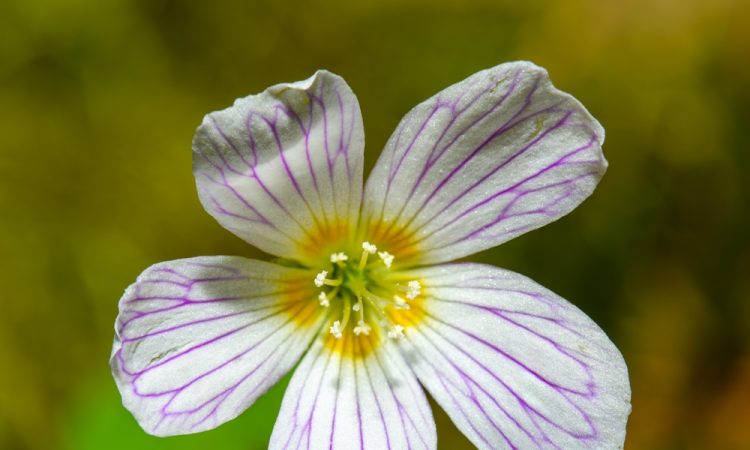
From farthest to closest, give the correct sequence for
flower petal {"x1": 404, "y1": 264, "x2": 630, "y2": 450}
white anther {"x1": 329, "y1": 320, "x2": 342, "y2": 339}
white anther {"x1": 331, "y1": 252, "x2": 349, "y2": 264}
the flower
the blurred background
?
the blurred background < white anther {"x1": 331, "y1": 252, "x2": 349, "y2": 264} < white anther {"x1": 329, "y1": 320, "x2": 342, "y2": 339} < flower petal {"x1": 404, "y1": 264, "x2": 630, "y2": 450} < the flower

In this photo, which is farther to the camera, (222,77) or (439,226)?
(222,77)

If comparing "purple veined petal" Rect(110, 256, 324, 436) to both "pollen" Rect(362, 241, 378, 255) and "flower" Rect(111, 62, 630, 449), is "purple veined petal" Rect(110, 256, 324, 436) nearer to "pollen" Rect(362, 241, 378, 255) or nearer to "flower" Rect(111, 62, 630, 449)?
"flower" Rect(111, 62, 630, 449)

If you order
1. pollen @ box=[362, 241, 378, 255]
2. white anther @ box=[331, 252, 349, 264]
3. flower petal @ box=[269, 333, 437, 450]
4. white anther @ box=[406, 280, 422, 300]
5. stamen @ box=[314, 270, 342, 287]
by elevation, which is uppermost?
pollen @ box=[362, 241, 378, 255]

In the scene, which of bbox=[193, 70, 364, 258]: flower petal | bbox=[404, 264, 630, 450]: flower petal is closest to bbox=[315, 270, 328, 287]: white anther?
bbox=[193, 70, 364, 258]: flower petal

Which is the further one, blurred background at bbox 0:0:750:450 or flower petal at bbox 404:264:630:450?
blurred background at bbox 0:0:750:450

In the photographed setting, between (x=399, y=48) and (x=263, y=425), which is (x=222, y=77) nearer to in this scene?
(x=399, y=48)

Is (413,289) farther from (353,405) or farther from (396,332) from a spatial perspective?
(353,405)

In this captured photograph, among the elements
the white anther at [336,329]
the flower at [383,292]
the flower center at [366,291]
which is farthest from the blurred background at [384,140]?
the white anther at [336,329]

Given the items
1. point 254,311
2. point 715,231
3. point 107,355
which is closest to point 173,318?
point 254,311
